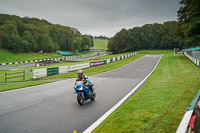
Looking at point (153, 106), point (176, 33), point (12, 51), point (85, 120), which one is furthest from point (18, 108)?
point (12, 51)

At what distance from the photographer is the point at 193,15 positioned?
34938mm

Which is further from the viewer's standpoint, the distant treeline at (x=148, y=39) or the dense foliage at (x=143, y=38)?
the dense foliage at (x=143, y=38)

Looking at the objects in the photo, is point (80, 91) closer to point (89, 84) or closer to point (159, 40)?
point (89, 84)

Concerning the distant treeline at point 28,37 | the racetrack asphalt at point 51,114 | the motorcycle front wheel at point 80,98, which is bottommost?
the racetrack asphalt at point 51,114

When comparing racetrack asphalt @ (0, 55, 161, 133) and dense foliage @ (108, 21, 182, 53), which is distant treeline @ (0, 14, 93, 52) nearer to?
dense foliage @ (108, 21, 182, 53)

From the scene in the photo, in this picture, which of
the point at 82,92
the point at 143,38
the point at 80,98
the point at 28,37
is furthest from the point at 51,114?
the point at 143,38

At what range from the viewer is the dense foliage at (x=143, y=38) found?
10019 cm

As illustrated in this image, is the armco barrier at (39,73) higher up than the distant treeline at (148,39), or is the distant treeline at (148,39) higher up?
the distant treeline at (148,39)

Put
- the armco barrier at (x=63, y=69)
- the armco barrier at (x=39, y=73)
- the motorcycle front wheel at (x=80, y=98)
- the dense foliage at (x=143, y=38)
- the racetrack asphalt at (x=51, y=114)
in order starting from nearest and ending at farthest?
the racetrack asphalt at (x=51, y=114) < the motorcycle front wheel at (x=80, y=98) < the armco barrier at (x=39, y=73) < the armco barrier at (x=63, y=69) < the dense foliage at (x=143, y=38)

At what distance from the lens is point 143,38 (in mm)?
104062

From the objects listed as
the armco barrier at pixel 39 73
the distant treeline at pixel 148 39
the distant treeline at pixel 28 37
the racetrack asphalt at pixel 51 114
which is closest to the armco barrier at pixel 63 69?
the armco barrier at pixel 39 73

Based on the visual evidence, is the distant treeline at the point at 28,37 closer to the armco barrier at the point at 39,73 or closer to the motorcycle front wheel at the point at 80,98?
the armco barrier at the point at 39,73

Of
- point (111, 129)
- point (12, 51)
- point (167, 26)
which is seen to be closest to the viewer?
point (111, 129)

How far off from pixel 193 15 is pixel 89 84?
33773 millimetres
